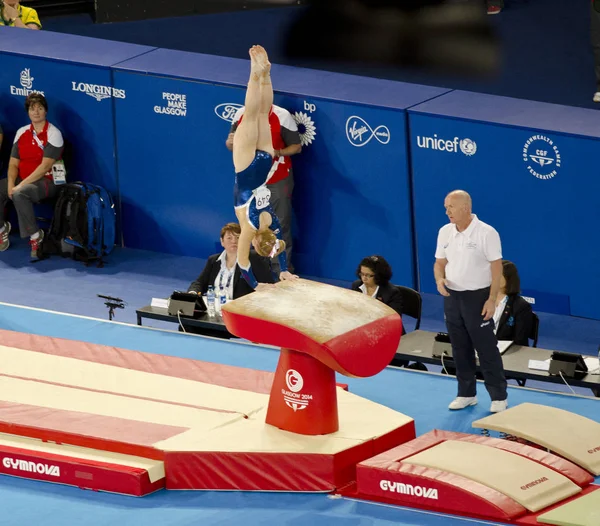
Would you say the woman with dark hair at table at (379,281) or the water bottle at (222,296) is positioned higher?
the woman with dark hair at table at (379,281)

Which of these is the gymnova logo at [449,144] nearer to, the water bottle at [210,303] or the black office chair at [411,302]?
the black office chair at [411,302]

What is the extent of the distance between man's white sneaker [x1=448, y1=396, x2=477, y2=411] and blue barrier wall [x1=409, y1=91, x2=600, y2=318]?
2.72m

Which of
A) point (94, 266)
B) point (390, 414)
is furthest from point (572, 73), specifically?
point (390, 414)

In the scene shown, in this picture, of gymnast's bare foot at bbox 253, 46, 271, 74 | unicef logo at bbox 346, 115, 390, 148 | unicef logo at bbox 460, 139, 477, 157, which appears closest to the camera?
gymnast's bare foot at bbox 253, 46, 271, 74

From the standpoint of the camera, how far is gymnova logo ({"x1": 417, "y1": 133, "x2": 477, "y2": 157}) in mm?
10305

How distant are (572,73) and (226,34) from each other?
4.74 metres

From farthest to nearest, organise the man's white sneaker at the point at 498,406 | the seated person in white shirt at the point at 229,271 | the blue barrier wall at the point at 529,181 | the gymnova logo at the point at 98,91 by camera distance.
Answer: the gymnova logo at the point at 98,91 < the blue barrier wall at the point at 529,181 < the seated person in white shirt at the point at 229,271 < the man's white sneaker at the point at 498,406

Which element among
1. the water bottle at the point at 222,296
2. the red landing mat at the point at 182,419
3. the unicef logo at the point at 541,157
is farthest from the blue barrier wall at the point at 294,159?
the red landing mat at the point at 182,419

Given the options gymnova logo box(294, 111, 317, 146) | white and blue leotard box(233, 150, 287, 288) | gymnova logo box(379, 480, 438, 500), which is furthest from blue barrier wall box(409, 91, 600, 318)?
gymnova logo box(379, 480, 438, 500)

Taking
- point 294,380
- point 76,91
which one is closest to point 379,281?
point 294,380

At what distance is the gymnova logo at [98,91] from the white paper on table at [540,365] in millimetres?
5107

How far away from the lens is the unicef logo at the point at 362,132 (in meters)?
10.7

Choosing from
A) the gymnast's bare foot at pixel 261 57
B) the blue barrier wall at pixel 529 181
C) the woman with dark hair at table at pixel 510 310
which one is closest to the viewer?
the woman with dark hair at table at pixel 510 310

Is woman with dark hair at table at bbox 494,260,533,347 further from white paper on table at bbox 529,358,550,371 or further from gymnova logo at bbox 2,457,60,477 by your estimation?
gymnova logo at bbox 2,457,60,477
